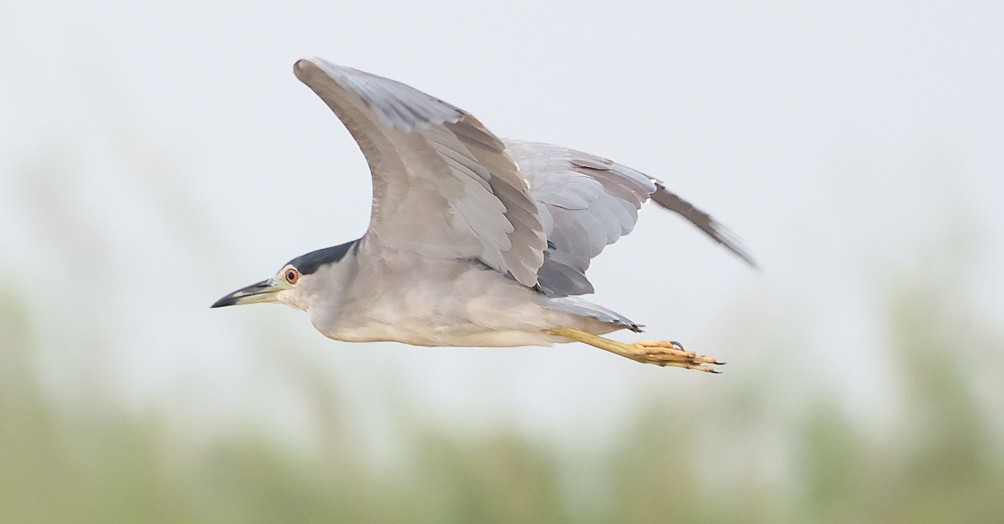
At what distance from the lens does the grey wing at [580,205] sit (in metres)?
4.12

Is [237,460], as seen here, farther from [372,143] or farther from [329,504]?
[372,143]

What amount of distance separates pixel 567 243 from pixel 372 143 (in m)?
0.86

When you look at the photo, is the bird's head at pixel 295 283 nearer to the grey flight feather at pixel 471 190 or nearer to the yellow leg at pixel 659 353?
the grey flight feather at pixel 471 190

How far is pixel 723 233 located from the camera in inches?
185

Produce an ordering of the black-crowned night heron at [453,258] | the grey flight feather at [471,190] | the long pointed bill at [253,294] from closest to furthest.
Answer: the grey flight feather at [471,190] → the black-crowned night heron at [453,258] → the long pointed bill at [253,294]

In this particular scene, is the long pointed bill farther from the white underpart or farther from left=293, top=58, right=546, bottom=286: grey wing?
left=293, top=58, right=546, bottom=286: grey wing

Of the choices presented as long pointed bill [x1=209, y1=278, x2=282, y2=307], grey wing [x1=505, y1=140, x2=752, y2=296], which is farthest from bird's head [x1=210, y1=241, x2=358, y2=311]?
grey wing [x1=505, y1=140, x2=752, y2=296]

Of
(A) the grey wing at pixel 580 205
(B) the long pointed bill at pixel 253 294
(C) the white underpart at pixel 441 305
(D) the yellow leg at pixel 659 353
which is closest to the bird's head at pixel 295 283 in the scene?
(B) the long pointed bill at pixel 253 294

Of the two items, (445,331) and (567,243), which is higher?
(567,243)

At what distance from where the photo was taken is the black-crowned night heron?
11.7 feet

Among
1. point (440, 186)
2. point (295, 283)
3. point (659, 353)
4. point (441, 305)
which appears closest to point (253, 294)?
point (295, 283)

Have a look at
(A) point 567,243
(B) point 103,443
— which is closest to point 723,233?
(A) point 567,243

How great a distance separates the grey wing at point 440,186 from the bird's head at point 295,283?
0.92 feet

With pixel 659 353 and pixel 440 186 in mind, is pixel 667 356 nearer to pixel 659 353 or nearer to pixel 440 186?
pixel 659 353
